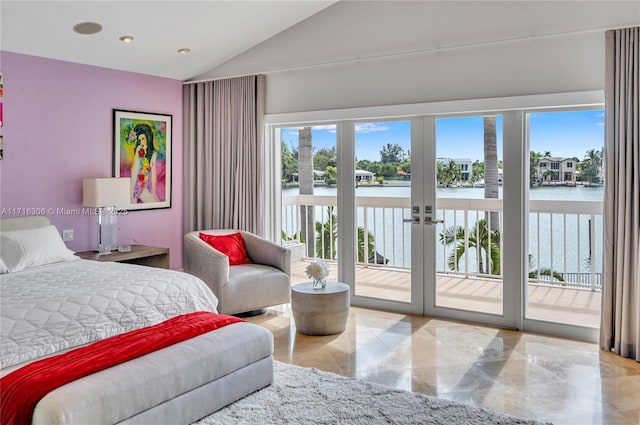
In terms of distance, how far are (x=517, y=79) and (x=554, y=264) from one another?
5.11ft

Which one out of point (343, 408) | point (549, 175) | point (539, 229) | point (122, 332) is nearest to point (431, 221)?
point (539, 229)

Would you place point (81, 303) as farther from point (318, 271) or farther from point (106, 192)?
point (106, 192)

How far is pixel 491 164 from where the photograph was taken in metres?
4.41

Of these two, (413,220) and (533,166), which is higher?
(533,166)

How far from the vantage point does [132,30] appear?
4.47m

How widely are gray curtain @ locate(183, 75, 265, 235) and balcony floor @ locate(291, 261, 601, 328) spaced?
1.26 metres

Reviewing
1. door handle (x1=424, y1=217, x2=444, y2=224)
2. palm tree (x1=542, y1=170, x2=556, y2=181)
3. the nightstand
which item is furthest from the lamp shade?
palm tree (x1=542, y1=170, x2=556, y2=181)

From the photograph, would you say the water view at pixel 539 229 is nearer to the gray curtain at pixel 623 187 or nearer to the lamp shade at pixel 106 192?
the gray curtain at pixel 623 187

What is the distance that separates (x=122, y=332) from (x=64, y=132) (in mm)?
2747

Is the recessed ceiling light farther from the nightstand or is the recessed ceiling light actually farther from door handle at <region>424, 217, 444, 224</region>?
door handle at <region>424, 217, 444, 224</region>

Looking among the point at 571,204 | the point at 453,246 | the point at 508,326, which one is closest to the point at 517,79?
the point at 571,204

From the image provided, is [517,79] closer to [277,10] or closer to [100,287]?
[277,10]

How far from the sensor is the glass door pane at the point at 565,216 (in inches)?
159

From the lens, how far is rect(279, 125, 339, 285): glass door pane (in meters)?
5.27
